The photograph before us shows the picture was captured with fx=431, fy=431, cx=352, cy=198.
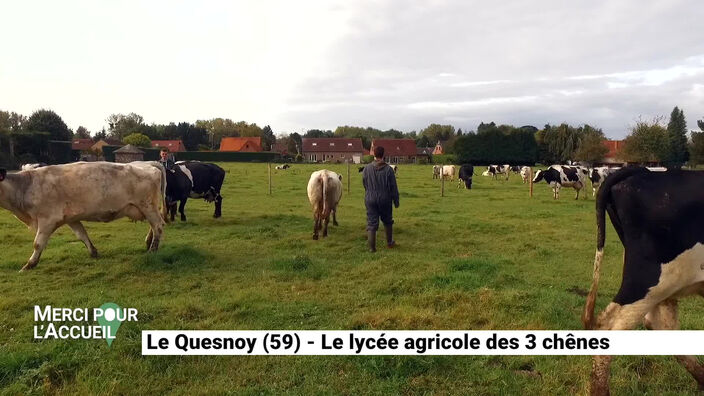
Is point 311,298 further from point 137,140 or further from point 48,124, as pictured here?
point 137,140

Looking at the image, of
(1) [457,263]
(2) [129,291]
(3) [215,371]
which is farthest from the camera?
(1) [457,263]

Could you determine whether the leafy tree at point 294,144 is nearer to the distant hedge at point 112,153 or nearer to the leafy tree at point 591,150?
the distant hedge at point 112,153

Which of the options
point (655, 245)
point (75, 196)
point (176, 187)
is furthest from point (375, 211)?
point (176, 187)

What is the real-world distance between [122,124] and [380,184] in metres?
108

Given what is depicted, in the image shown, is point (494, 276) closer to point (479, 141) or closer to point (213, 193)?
point (213, 193)

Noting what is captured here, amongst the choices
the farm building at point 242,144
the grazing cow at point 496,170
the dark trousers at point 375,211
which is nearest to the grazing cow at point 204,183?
the dark trousers at point 375,211

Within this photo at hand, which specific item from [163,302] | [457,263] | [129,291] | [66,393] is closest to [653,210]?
[457,263]

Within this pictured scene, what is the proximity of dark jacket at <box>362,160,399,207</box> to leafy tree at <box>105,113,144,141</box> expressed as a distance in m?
102

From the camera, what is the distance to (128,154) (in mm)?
60469

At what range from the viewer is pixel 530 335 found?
415 centimetres

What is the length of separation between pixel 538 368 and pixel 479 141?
206ft

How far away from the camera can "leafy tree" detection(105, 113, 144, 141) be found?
98.9m

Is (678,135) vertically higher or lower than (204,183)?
higher

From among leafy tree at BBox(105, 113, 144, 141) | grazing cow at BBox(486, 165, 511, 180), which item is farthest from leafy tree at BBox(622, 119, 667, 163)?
leafy tree at BBox(105, 113, 144, 141)
